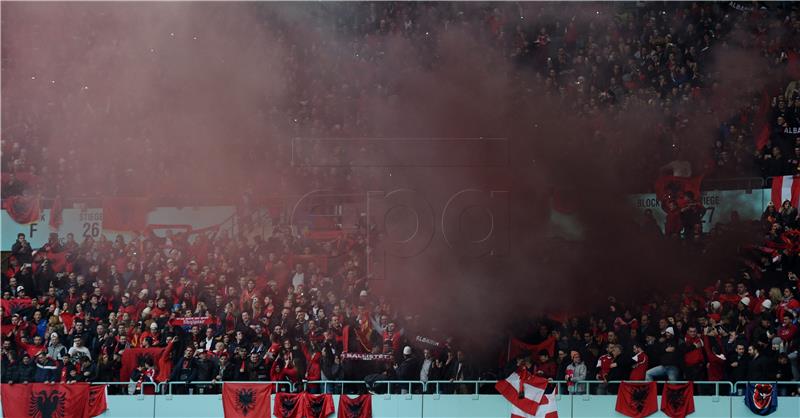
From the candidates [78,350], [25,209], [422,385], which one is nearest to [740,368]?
[422,385]

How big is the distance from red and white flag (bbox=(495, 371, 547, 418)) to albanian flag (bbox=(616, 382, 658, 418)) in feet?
1.55

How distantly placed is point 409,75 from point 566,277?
2015mm

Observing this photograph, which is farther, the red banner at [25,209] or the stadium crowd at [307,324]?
the red banner at [25,209]

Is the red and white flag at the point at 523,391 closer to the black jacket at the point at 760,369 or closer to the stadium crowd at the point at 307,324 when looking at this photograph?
the stadium crowd at the point at 307,324

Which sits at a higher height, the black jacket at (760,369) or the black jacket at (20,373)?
the black jacket at (760,369)

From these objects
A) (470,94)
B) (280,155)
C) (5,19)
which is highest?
(5,19)

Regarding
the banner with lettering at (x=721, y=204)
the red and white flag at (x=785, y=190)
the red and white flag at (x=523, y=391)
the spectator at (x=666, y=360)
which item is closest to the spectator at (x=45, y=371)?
the red and white flag at (x=523, y=391)

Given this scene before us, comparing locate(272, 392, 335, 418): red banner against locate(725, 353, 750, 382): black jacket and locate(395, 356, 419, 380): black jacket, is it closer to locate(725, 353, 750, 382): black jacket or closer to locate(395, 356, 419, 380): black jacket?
locate(395, 356, 419, 380): black jacket

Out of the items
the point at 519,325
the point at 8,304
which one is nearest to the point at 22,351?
the point at 8,304

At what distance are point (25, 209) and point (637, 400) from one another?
4.97m

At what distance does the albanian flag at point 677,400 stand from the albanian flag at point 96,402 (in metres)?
3.50

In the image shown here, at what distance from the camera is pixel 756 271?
6516 mm

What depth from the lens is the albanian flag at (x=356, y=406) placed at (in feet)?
19.3

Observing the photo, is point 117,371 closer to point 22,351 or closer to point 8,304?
point 22,351
